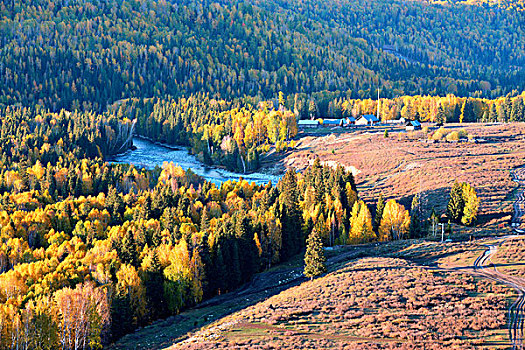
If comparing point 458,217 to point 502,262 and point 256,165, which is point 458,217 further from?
point 256,165

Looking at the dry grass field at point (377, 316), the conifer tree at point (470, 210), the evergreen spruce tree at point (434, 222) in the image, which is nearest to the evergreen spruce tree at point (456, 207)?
the conifer tree at point (470, 210)

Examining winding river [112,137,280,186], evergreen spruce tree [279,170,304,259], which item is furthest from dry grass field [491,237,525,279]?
winding river [112,137,280,186]

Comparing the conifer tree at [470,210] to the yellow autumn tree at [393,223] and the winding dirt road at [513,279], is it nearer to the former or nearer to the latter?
the winding dirt road at [513,279]

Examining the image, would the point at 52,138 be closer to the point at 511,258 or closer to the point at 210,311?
the point at 210,311

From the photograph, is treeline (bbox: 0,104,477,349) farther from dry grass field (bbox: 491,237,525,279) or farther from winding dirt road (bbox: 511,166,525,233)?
dry grass field (bbox: 491,237,525,279)

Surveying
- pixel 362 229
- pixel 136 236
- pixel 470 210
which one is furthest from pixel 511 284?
pixel 136 236
